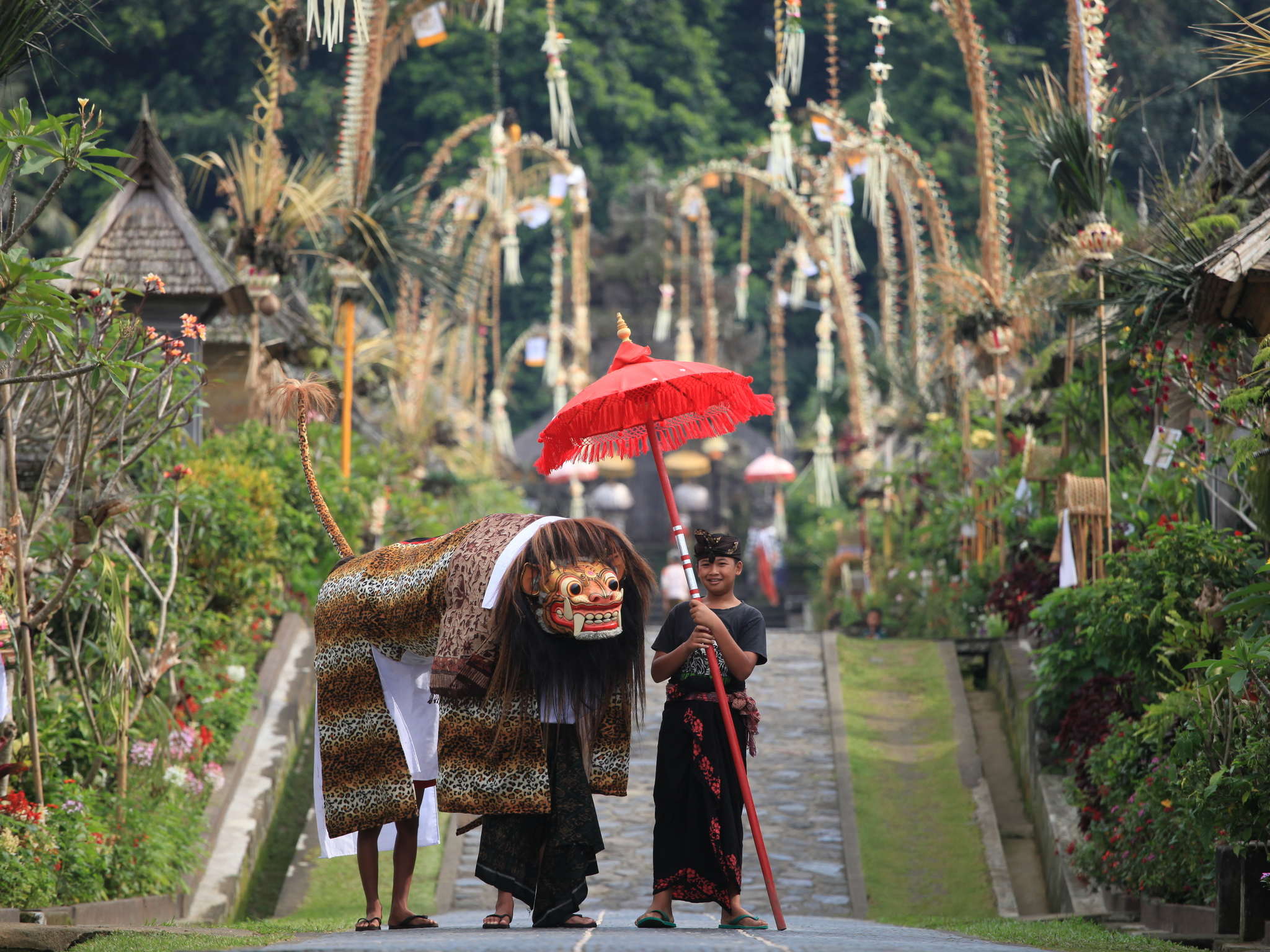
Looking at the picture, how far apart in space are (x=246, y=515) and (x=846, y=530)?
51.0 ft

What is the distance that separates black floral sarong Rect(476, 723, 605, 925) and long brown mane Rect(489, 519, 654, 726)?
0.61ft

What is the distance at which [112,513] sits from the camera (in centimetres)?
772

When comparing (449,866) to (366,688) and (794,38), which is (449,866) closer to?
(366,688)

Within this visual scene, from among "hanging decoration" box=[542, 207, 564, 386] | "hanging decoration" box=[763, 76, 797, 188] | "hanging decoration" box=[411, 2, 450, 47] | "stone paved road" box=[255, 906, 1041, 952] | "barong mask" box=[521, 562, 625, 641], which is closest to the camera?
"stone paved road" box=[255, 906, 1041, 952]

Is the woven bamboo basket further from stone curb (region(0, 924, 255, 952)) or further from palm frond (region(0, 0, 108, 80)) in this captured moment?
palm frond (region(0, 0, 108, 80))

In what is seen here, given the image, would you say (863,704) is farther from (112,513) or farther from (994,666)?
(112,513)

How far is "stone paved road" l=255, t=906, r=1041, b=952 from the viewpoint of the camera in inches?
188

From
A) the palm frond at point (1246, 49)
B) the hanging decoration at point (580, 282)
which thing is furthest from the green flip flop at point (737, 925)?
the hanging decoration at point (580, 282)

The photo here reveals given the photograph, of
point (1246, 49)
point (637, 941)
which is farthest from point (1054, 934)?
point (1246, 49)

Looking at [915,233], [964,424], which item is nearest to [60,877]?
[964,424]

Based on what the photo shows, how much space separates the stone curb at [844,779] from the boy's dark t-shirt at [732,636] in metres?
3.02

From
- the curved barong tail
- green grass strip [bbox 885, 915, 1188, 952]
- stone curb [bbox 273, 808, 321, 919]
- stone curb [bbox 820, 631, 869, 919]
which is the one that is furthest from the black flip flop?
stone curb [bbox 820, 631, 869, 919]

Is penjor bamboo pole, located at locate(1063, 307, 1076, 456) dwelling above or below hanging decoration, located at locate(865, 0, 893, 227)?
below

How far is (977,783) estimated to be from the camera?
10.7 metres
